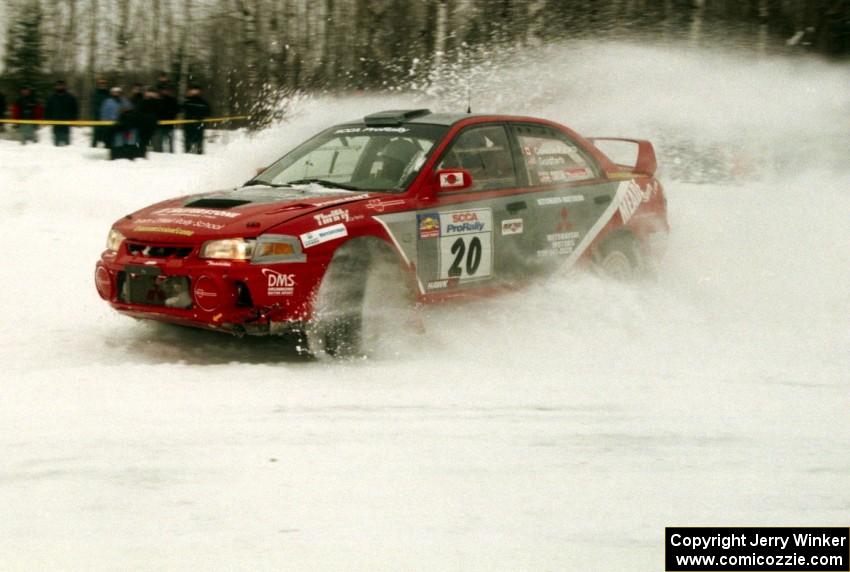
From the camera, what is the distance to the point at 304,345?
716 centimetres

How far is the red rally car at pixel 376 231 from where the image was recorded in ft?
20.6

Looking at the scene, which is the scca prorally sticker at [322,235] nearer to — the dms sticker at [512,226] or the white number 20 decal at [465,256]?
the white number 20 decal at [465,256]

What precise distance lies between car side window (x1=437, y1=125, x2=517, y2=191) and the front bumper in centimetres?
163

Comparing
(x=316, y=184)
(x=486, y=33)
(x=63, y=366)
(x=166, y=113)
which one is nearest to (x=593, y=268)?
(x=316, y=184)

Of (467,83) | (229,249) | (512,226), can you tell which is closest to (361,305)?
(229,249)

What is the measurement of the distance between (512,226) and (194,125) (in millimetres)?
11197

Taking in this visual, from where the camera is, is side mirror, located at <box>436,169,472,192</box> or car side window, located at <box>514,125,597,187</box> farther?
car side window, located at <box>514,125,597,187</box>

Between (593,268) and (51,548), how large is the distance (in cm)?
532

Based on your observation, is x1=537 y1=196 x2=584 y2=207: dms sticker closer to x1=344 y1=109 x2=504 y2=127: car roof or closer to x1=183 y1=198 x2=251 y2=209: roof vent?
x1=344 y1=109 x2=504 y2=127: car roof

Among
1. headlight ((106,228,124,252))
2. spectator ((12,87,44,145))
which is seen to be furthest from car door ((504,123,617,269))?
spectator ((12,87,44,145))

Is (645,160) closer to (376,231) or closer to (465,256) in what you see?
(465,256)

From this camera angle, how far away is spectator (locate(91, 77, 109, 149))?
17125 mm

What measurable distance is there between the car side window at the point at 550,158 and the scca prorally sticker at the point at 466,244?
67 cm

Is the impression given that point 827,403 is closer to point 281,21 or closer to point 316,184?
point 316,184
